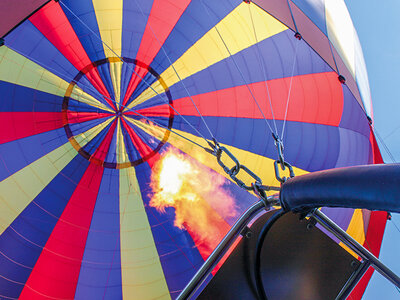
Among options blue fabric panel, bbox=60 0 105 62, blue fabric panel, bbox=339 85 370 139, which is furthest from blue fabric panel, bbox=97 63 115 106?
blue fabric panel, bbox=339 85 370 139

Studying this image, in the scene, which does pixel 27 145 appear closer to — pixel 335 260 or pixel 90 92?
pixel 90 92

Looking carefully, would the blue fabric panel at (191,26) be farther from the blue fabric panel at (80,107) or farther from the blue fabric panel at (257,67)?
the blue fabric panel at (80,107)

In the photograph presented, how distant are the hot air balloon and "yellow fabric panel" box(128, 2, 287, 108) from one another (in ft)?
0.05

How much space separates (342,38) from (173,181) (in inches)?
117

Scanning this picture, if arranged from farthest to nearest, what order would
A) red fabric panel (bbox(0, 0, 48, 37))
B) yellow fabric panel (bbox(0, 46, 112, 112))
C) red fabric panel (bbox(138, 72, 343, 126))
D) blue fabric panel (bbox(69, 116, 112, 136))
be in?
1. red fabric panel (bbox(138, 72, 343, 126))
2. blue fabric panel (bbox(69, 116, 112, 136))
3. yellow fabric panel (bbox(0, 46, 112, 112))
4. red fabric panel (bbox(0, 0, 48, 37))

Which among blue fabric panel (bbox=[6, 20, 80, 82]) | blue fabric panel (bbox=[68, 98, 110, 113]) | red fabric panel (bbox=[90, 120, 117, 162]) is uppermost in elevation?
blue fabric panel (bbox=[6, 20, 80, 82])

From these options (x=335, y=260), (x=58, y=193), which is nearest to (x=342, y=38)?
(x=335, y=260)

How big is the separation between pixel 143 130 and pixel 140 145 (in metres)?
0.22

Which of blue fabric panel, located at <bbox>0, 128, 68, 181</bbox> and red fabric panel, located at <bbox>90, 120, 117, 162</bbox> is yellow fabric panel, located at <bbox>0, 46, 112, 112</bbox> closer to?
red fabric panel, located at <bbox>90, 120, 117, 162</bbox>

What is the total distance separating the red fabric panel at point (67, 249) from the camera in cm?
453

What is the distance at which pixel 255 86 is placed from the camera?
4750 millimetres

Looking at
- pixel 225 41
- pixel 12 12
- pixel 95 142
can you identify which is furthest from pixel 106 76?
pixel 12 12

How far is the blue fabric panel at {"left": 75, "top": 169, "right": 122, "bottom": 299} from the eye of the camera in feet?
15.1

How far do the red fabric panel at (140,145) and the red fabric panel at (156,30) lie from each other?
0.36 metres
